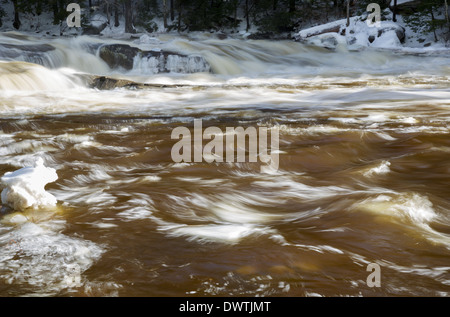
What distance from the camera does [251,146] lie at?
3.34 m

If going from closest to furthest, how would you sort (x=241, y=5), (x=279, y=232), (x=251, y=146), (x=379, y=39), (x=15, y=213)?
1. (x=279, y=232)
2. (x=15, y=213)
3. (x=251, y=146)
4. (x=379, y=39)
5. (x=241, y=5)

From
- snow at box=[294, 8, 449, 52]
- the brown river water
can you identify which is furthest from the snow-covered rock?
the brown river water

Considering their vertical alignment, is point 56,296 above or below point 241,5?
below

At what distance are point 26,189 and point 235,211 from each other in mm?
914

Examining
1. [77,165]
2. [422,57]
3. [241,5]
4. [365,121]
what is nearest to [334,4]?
[241,5]

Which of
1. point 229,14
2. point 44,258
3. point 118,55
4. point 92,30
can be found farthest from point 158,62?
point 92,30

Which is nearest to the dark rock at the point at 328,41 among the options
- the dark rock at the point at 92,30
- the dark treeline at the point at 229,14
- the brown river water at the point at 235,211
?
the dark treeline at the point at 229,14

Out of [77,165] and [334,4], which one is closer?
[77,165]

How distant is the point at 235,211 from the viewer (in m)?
1.98

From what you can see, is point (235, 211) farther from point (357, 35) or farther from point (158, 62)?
point (357, 35)

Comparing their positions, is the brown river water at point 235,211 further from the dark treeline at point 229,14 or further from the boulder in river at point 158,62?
the dark treeline at point 229,14
